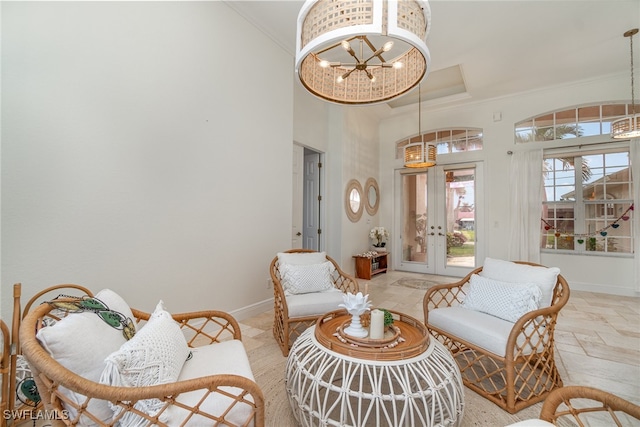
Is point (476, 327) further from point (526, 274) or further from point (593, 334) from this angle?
point (593, 334)

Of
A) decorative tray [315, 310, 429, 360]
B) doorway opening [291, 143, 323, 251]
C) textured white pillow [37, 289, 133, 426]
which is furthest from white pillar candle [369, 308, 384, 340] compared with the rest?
doorway opening [291, 143, 323, 251]

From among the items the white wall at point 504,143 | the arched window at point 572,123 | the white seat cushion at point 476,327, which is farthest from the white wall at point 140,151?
the arched window at point 572,123

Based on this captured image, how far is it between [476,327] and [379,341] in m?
0.82

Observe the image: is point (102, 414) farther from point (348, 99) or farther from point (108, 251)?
point (348, 99)

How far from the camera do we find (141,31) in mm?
2383

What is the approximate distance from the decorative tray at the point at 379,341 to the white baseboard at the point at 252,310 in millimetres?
1562

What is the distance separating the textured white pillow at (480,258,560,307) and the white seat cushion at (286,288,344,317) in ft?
4.41

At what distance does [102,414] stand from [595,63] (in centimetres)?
650

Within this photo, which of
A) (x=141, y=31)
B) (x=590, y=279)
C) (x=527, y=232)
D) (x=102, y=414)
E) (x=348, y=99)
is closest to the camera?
(x=102, y=414)

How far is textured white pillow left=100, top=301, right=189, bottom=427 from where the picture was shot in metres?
1.00

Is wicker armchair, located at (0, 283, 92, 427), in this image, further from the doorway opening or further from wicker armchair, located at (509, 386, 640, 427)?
the doorway opening

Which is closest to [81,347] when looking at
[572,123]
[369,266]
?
[369,266]

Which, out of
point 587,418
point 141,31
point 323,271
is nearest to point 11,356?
point 323,271

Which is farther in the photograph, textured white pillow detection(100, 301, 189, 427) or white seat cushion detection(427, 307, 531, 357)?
white seat cushion detection(427, 307, 531, 357)
